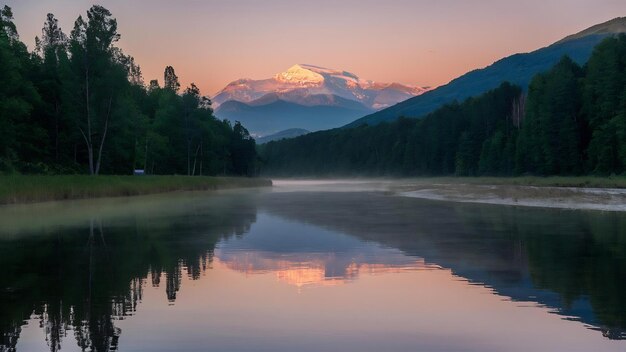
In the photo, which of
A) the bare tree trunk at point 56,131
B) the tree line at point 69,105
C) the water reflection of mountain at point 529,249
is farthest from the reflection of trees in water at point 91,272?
the bare tree trunk at point 56,131

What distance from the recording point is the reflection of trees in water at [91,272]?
10.9m

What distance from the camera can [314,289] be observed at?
1461cm

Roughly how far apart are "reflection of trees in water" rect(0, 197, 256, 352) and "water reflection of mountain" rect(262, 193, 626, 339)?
6802mm

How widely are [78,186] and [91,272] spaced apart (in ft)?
142

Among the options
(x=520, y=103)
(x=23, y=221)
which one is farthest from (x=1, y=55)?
(x=520, y=103)

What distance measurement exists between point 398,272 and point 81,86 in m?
68.8

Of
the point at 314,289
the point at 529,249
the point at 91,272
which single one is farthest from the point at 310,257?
the point at 529,249

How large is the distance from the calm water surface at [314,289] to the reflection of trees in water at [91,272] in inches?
1.9

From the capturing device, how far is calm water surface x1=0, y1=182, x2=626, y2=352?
10.2m

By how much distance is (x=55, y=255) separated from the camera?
2017 cm

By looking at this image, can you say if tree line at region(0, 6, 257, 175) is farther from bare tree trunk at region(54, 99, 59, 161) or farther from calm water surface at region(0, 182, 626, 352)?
calm water surface at region(0, 182, 626, 352)

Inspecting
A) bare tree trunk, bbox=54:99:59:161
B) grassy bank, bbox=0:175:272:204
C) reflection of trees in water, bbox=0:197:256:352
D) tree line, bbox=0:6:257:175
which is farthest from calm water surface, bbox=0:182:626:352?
bare tree trunk, bbox=54:99:59:161

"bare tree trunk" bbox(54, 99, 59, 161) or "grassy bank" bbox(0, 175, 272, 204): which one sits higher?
"bare tree trunk" bbox(54, 99, 59, 161)

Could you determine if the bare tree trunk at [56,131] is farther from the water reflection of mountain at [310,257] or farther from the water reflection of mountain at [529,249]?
the water reflection of mountain at [310,257]
